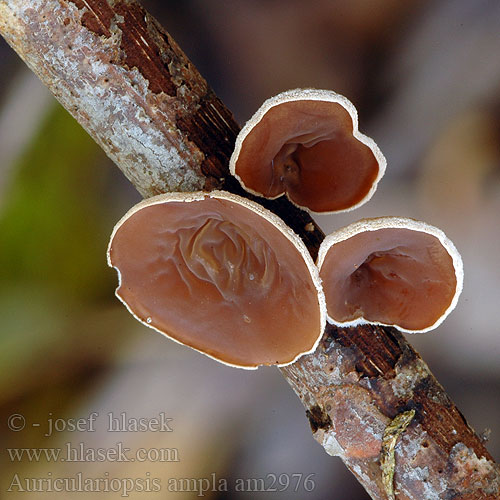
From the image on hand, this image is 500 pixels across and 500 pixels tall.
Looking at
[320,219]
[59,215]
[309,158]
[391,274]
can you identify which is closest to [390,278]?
[391,274]

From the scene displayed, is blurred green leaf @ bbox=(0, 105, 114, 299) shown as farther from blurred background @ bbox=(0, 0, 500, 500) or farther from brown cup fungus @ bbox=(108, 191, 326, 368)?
brown cup fungus @ bbox=(108, 191, 326, 368)

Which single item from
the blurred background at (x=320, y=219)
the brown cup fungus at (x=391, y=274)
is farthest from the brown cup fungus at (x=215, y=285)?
the blurred background at (x=320, y=219)

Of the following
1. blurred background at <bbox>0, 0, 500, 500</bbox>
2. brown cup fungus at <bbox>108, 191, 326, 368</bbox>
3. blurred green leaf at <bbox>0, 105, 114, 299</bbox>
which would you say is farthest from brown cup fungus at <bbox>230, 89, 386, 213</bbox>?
blurred green leaf at <bbox>0, 105, 114, 299</bbox>

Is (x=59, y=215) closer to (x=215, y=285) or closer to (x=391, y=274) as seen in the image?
(x=215, y=285)

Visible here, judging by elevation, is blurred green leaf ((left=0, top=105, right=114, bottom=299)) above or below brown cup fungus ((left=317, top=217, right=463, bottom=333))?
above

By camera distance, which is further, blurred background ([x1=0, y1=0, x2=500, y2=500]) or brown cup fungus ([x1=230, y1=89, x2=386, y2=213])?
blurred background ([x1=0, y1=0, x2=500, y2=500])

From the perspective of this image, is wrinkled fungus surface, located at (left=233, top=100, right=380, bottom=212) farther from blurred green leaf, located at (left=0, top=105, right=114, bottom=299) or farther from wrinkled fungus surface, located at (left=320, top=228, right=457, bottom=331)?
blurred green leaf, located at (left=0, top=105, right=114, bottom=299)
